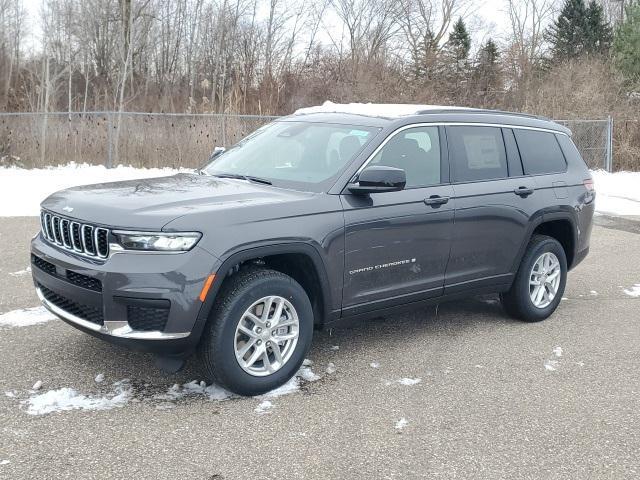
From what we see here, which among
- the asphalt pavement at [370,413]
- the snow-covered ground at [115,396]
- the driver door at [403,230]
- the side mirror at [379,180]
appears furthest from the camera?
the driver door at [403,230]

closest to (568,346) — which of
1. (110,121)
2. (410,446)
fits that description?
(410,446)

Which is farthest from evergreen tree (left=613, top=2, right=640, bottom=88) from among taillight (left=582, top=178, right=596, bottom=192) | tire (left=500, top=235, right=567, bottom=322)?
tire (left=500, top=235, right=567, bottom=322)

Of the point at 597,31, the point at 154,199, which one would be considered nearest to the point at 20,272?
the point at 154,199

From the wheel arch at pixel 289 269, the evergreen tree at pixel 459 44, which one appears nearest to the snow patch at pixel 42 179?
the wheel arch at pixel 289 269

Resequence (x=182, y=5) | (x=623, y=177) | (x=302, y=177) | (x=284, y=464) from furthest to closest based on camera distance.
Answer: (x=182, y=5)
(x=623, y=177)
(x=302, y=177)
(x=284, y=464)

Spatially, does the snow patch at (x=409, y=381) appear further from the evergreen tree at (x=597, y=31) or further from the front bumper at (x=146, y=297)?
the evergreen tree at (x=597, y=31)

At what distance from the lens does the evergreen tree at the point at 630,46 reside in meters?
28.7

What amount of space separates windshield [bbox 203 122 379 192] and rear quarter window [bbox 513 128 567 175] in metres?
1.68

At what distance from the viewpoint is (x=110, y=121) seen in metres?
16.2

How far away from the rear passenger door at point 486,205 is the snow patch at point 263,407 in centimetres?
178

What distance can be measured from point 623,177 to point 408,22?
82.7ft

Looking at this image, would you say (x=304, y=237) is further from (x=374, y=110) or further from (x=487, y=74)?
(x=487, y=74)

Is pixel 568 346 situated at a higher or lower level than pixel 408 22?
lower

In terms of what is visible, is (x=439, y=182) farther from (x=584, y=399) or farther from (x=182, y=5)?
(x=182, y=5)
